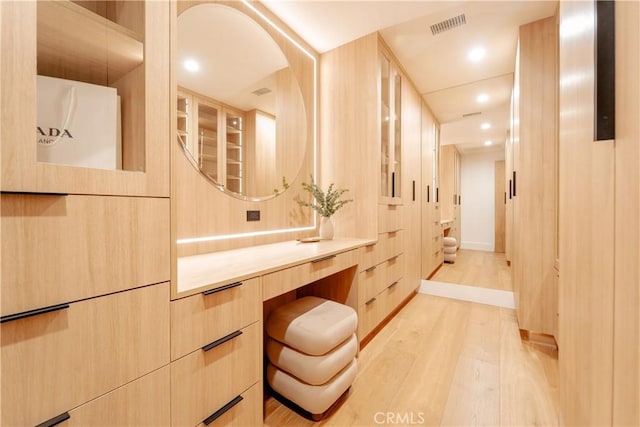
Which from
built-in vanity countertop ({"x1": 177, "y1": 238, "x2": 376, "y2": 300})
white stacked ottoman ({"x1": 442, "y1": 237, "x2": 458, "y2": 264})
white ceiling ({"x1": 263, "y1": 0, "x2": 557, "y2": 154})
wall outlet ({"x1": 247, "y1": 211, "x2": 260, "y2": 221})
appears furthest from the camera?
white stacked ottoman ({"x1": 442, "y1": 237, "x2": 458, "y2": 264})

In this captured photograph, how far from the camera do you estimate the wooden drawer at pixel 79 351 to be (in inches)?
22.2

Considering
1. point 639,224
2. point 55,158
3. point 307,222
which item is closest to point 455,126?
point 307,222

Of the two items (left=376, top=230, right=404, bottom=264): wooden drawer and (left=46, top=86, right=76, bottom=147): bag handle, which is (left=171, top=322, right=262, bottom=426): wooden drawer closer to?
(left=46, top=86, right=76, bottom=147): bag handle

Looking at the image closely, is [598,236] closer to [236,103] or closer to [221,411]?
[221,411]

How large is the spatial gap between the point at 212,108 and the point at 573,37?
1715 millimetres

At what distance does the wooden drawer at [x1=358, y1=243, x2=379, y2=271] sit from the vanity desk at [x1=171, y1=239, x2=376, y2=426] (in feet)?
2.07

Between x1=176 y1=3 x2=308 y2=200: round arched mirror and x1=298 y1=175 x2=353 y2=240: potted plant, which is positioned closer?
x1=176 y1=3 x2=308 y2=200: round arched mirror

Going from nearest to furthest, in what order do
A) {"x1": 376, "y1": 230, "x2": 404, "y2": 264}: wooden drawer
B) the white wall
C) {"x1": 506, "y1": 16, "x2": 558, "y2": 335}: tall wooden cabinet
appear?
{"x1": 506, "y1": 16, "x2": 558, "y2": 335}: tall wooden cabinet, {"x1": 376, "y1": 230, "x2": 404, "y2": 264}: wooden drawer, the white wall

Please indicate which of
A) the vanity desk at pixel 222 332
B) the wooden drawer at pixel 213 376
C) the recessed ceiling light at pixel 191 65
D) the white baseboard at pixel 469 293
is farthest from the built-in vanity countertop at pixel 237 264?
the white baseboard at pixel 469 293

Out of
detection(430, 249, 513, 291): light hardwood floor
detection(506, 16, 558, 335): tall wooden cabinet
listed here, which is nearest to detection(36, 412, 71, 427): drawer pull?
detection(506, 16, 558, 335): tall wooden cabinet

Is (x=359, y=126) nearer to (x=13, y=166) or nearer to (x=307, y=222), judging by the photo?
(x=307, y=222)

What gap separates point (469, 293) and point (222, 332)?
3.25 metres

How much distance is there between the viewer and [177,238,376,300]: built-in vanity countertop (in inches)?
37.5
